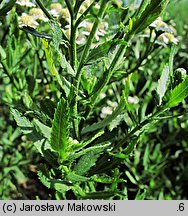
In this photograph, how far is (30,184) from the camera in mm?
1709

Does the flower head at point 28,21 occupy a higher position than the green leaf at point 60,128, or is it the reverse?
the flower head at point 28,21

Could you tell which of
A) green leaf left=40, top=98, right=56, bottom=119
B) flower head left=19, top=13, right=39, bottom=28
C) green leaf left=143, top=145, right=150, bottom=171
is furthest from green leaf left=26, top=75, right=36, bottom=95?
green leaf left=143, top=145, right=150, bottom=171

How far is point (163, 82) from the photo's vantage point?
71cm

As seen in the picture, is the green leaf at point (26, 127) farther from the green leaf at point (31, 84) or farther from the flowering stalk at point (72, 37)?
the green leaf at point (31, 84)

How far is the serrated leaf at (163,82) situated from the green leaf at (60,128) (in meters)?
→ 0.17

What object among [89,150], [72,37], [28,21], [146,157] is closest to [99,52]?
[72,37]

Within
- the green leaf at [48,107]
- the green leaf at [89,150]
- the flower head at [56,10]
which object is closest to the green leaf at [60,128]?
the green leaf at [89,150]

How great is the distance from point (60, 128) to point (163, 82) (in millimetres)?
211

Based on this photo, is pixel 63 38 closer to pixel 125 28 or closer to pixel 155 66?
pixel 125 28

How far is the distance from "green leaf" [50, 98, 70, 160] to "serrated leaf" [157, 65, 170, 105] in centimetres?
17

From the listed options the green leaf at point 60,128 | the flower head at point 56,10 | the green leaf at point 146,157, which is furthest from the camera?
the green leaf at point 146,157

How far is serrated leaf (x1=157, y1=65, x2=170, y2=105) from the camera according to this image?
687 mm

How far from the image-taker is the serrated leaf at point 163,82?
0.69 m
